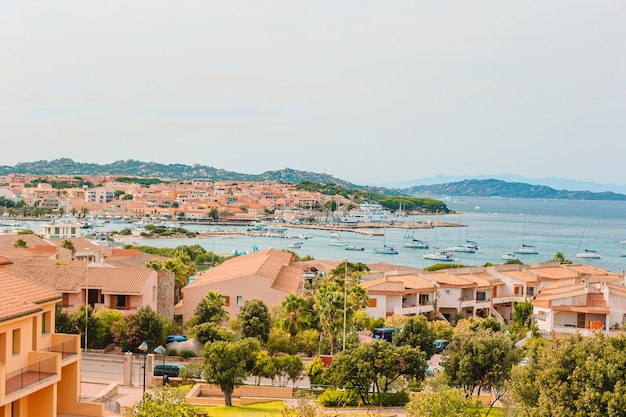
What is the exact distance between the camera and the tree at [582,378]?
46.7 feet

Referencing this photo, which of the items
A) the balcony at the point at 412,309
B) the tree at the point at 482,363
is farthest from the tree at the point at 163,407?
the balcony at the point at 412,309

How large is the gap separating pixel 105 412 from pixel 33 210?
6653 inches

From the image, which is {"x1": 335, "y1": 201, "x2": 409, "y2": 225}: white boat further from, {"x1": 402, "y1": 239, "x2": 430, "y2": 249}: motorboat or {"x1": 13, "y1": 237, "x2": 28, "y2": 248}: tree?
{"x1": 13, "y1": 237, "x2": 28, "y2": 248}: tree

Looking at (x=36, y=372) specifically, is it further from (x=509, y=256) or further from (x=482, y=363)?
(x=509, y=256)

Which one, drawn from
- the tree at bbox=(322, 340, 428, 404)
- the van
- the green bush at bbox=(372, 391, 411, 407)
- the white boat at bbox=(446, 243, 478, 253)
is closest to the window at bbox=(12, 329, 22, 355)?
the tree at bbox=(322, 340, 428, 404)

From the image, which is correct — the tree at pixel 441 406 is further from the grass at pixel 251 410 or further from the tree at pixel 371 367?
the tree at pixel 371 367

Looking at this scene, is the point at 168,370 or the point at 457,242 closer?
the point at 168,370

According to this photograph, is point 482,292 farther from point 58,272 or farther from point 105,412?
point 105,412

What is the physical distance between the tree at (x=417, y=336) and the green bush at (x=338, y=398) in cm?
563

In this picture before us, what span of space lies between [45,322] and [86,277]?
1408 cm

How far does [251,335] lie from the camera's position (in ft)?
94.3

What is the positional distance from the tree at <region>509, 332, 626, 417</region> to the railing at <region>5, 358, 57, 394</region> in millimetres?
10387

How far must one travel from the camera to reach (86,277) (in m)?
30.4

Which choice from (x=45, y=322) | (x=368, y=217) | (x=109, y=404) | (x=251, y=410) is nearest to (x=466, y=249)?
(x=368, y=217)
